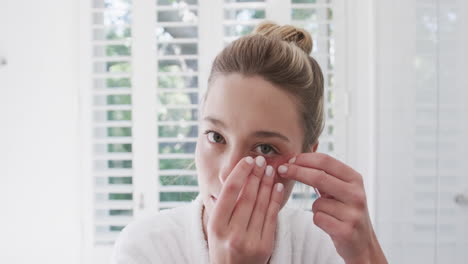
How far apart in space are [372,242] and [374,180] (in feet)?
2.28

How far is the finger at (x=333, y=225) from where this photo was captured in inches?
28.8

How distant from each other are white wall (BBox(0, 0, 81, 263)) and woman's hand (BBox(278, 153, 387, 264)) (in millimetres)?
1147

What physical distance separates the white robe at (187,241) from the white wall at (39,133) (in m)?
0.80

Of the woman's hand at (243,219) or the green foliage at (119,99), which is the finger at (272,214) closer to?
the woman's hand at (243,219)

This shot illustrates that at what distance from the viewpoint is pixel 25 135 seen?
160 cm

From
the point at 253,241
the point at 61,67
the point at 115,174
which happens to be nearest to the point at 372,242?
the point at 253,241

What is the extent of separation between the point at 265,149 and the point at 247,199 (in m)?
0.14

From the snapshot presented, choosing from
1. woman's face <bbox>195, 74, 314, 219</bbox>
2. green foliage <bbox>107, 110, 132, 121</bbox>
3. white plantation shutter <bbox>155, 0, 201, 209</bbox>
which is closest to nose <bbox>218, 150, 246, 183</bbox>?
woman's face <bbox>195, 74, 314, 219</bbox>

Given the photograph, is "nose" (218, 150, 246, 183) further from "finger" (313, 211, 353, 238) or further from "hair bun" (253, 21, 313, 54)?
"hair bun" (253, 21, 313, 54)

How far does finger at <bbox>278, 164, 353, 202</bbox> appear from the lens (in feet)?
2.38

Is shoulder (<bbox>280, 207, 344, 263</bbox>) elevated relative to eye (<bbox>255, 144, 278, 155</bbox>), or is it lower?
lower

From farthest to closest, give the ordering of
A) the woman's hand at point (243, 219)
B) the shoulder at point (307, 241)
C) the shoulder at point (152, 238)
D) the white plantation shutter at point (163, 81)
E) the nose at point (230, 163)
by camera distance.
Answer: the white plantation shutter at point (163, 81), the shoulder at point (307, 241), the shoulder at point (152, 238), the nose at point (230, 163), the woman's hand at point (243, 219)

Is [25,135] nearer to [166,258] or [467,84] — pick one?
[166,258]

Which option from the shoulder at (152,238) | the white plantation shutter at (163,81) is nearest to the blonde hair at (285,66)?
the shoulder at (152,238)
